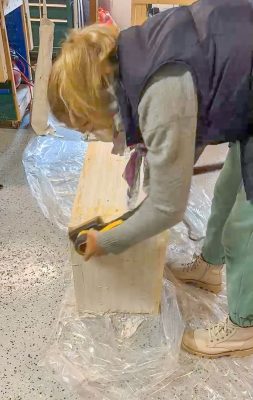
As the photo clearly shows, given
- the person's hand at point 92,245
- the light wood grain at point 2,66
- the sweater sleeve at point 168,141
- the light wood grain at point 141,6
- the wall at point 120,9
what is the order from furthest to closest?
1. the wall at point 120,9
2. the light wood grain at point 141,6
3. the light wood grain at point 2,66
4. the person's hand at point 92,245
5. the sweater sleeve at point 168,141

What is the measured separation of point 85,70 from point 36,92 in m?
0.79

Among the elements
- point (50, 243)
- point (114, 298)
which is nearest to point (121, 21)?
point (50, 243)

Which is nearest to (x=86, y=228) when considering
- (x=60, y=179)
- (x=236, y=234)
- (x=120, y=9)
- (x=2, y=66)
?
(x=236, y=234)

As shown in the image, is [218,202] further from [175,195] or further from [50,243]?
[50,243]

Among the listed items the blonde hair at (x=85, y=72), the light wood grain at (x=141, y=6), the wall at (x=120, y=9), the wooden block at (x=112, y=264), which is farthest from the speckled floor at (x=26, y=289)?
the wall at (x=120, y=9)

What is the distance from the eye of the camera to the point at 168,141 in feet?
2.09

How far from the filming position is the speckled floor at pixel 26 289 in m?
0.94

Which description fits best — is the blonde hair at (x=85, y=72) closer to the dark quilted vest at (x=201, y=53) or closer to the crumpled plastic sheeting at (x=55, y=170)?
the dark quilted vest at (x=201, y=53)

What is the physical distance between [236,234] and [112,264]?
29cm


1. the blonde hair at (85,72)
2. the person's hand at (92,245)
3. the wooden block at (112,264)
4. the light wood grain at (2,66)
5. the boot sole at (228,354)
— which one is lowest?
the boot sole at (228,354)

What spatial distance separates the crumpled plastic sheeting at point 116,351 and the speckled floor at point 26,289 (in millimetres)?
35

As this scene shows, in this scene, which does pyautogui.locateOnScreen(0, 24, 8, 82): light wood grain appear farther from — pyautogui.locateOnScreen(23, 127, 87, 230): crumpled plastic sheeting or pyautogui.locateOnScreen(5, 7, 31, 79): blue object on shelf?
pyautogui.locateOnScreen(5, 7, 31, 79): blue object on shelf

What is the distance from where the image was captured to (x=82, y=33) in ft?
2.23

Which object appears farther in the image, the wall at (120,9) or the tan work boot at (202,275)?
the wall at (120,9)
